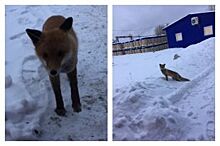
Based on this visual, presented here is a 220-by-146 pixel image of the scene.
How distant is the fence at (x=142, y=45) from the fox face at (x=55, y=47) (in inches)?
9.4

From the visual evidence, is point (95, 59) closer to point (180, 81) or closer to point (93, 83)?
point (93, 83)

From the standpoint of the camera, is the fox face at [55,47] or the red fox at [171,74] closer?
the fox face at [55,47]

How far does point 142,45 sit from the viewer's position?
69.2 inches

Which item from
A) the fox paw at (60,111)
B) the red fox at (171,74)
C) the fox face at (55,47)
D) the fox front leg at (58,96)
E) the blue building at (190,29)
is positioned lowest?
the fox paw at (60,111)

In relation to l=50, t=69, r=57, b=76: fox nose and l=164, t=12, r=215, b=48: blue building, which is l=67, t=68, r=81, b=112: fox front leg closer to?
l=50, t=69, r=57, b=76: fox nose

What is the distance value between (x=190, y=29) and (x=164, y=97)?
1.25 ft

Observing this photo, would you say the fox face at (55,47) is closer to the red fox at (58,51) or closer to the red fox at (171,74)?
the red fox at (58,51)

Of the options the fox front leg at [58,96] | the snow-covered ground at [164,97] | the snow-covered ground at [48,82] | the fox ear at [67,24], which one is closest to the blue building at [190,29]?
the snow-covered ground at [164,97]

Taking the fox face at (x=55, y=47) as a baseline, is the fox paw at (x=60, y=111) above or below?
below

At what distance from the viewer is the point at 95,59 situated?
1783mm

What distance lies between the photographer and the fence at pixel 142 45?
1.72m

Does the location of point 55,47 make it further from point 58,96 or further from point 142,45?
point 142,45
